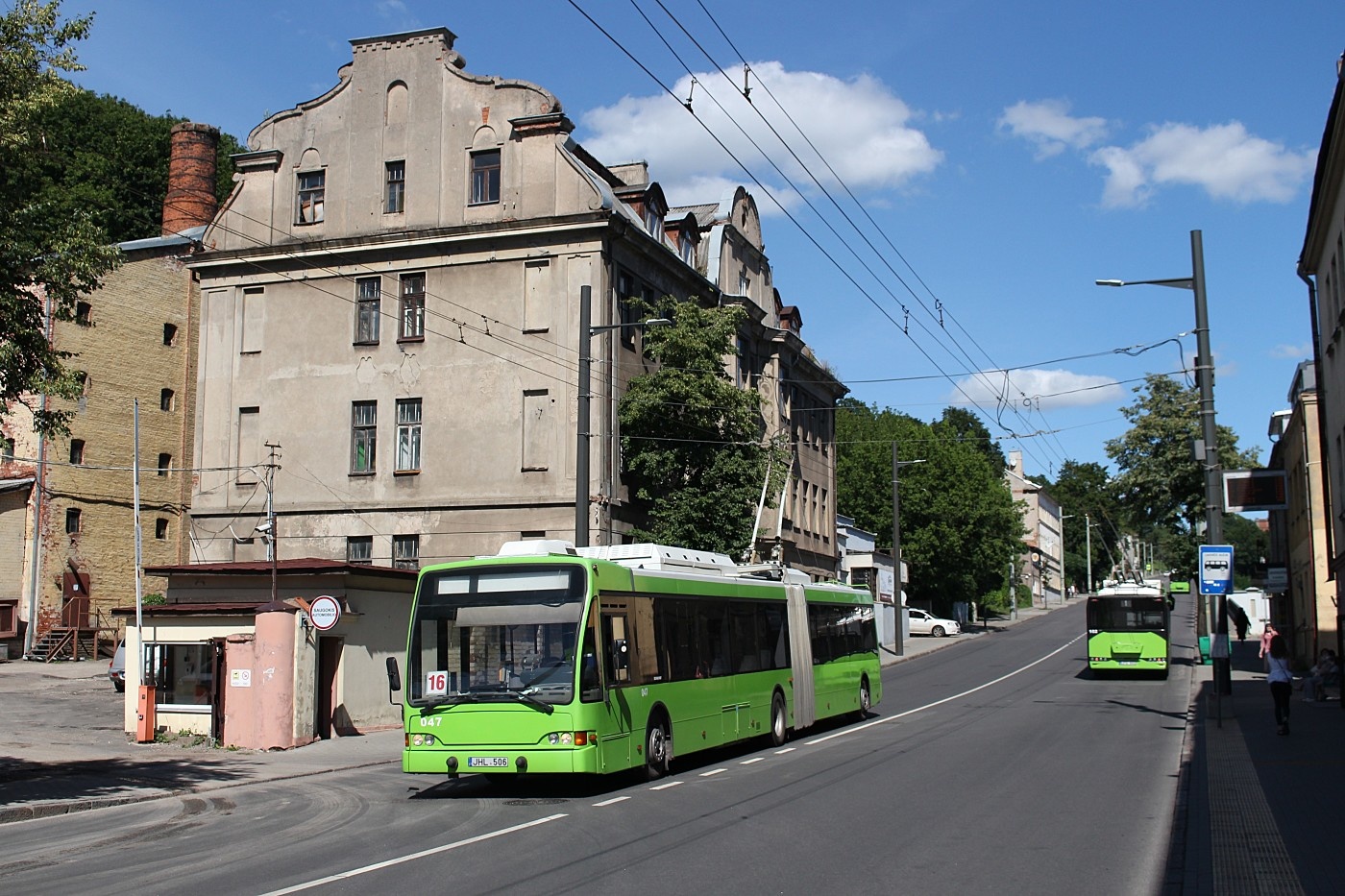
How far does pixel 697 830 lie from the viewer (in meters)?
11.7

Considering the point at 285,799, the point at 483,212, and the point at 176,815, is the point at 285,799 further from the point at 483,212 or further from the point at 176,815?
the point at 483,212

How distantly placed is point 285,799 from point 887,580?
181ft

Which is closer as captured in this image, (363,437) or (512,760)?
(512,760)

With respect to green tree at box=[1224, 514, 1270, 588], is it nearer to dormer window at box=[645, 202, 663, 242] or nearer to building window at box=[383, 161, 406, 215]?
dormer window at box=[645, 202, 663, 242]

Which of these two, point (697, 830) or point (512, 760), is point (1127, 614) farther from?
point (697, 830)

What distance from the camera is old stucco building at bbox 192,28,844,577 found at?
3491 centimetres

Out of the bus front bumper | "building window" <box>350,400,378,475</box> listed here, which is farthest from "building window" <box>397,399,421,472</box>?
the bus front bumper

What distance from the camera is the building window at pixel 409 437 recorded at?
119ft

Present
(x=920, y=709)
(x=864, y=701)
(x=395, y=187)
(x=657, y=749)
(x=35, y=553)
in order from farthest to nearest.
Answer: (x=35, y=553)
(x=395, y=187)
(x=920, y=709)
(x=864, y=701)
(x=657, y=749)

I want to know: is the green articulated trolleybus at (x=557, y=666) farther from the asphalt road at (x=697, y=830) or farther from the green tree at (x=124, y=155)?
the green tree at (x=124, y=155)

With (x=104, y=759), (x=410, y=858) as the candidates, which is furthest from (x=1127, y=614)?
(x=410, y=858)

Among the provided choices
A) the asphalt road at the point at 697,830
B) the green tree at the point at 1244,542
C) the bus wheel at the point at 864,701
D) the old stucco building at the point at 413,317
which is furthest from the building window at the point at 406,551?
the green tree at the point at 1244,542

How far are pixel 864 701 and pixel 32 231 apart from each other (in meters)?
18.2

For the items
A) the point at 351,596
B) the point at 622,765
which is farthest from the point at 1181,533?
the point at 622,765
